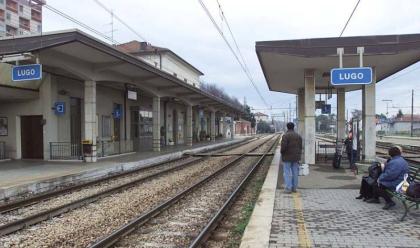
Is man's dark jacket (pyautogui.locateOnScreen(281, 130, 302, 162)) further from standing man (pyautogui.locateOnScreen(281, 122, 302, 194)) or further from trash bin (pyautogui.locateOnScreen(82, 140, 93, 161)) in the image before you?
trash bin (pyautogui.locateOnScreen(82, 140, 93, 161))

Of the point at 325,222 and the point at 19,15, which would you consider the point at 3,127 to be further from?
the point at 19,15

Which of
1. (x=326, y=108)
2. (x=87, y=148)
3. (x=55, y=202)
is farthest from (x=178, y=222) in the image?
(x=326, y=108)

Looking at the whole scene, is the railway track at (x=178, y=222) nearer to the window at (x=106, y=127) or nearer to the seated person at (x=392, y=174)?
the seated person at (x=392, y=174)

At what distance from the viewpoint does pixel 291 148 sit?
1041 cm

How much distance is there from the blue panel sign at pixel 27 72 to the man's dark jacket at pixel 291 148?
877 cm

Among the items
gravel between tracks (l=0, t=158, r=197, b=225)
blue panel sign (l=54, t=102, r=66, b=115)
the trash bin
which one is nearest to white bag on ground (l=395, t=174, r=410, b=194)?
gravel between tracks (l=0, t=158, r=197, b=225)

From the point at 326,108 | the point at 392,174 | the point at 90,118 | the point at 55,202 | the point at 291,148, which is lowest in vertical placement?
the point at 55,202

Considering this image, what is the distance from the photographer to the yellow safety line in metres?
5.96

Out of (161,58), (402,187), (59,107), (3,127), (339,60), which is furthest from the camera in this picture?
(161,58)

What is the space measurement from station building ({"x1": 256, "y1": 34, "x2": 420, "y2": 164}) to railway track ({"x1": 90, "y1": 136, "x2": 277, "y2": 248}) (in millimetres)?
5060

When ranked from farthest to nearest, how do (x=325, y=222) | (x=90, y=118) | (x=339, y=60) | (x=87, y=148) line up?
1. (x=90, y=118)
2. (x=87, y=148)
3. (x=339, y=60)
4. (x=325, y=222)

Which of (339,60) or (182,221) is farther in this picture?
(339,60)

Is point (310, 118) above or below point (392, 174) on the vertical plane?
above

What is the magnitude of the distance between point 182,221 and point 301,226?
2514 mm
